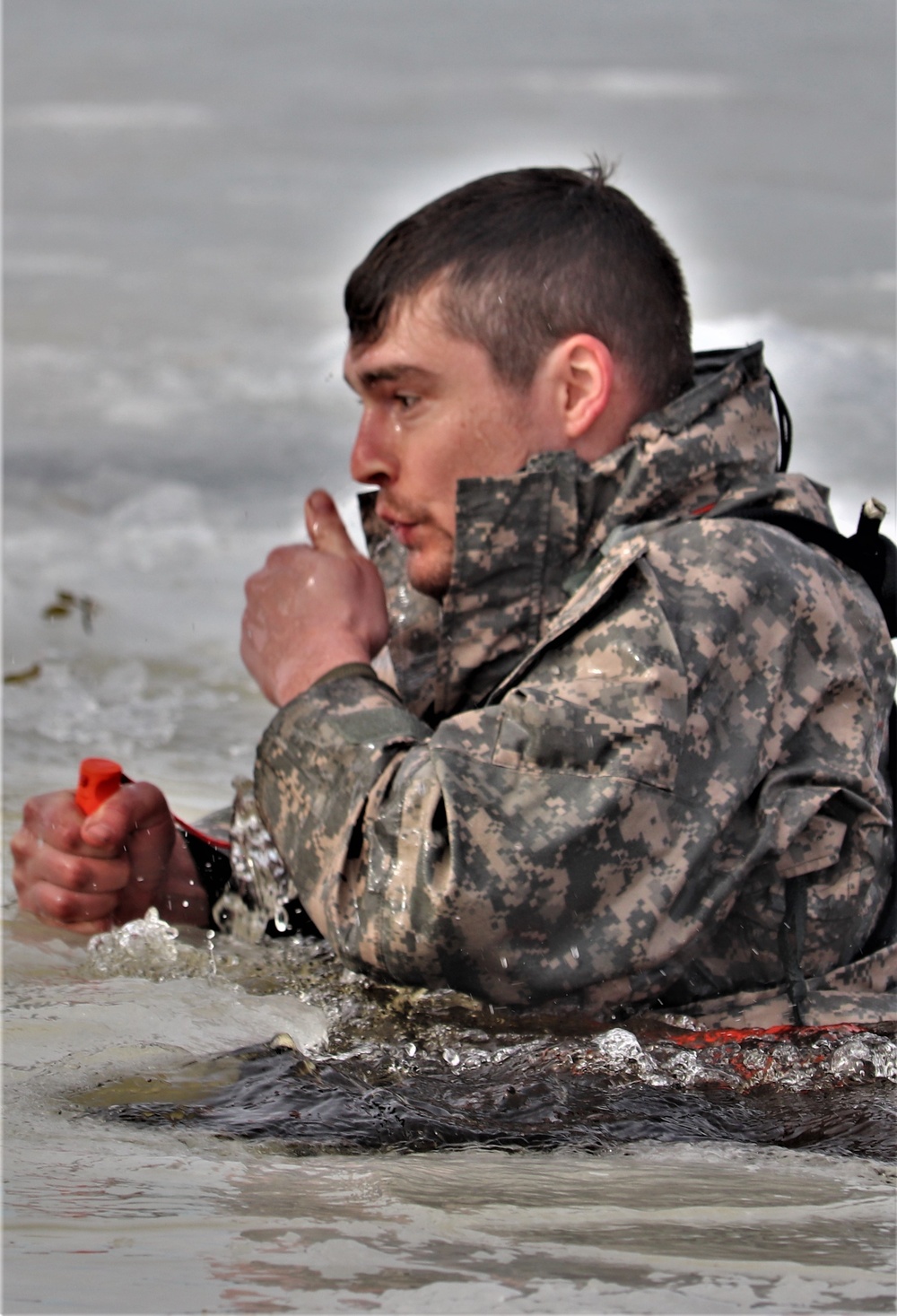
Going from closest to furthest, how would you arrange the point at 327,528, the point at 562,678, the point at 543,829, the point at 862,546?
the point at 543,829
the point at 562,678
the point at 862,546
the point at 327,528

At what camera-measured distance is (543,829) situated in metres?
2.59

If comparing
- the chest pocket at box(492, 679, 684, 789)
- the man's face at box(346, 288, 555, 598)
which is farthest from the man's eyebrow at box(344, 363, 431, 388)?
the chest pocket at box(492, 679, 684, 789)

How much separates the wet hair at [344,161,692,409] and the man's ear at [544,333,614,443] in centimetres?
3

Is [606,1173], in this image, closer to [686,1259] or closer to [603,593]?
[686,1259]

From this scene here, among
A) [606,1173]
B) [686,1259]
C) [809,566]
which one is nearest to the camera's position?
[686,1259]

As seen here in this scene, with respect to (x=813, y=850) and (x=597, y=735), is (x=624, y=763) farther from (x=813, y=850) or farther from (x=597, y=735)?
(x=813, y=850)

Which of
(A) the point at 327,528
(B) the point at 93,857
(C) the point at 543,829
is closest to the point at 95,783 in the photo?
(B) the point at 93,857

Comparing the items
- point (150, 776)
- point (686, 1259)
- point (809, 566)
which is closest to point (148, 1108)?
point (686, 1259)

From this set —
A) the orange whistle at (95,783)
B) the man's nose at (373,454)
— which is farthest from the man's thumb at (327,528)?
the orange whistle at (95,783)

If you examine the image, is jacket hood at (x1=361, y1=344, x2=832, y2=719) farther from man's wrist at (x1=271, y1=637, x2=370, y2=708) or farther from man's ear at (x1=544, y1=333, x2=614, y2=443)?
man's wrist at (x1=271, y1=637, x2=370, y2=708)

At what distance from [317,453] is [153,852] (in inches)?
264

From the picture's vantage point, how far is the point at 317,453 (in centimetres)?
994

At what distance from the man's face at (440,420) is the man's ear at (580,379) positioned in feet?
0.12

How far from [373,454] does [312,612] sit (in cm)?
30
